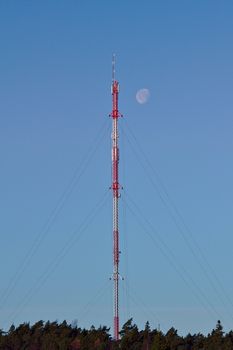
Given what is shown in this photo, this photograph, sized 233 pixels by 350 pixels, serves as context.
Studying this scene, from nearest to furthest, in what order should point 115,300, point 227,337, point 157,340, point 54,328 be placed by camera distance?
1. point 115,300
2. point 157,340
3. point 227,337
4. point 54,328

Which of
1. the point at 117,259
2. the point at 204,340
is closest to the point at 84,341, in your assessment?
the point at 204,340

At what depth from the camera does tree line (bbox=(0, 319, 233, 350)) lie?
79.8 metres

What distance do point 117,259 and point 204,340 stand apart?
2445 centimetres

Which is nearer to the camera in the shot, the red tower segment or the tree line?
the red tower segment

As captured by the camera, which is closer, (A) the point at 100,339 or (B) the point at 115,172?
(B) the point at 115,172

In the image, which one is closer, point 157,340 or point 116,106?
point 116,106

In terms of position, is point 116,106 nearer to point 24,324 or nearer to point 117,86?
point 117,86

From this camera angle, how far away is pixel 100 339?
3248 inches

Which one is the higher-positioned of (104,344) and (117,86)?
(117,86)

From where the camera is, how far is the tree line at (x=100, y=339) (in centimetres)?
7981

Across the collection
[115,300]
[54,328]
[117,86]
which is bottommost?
[115,300]

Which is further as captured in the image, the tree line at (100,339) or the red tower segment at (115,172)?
the tree line at (100,339)

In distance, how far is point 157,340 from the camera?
78000 mm

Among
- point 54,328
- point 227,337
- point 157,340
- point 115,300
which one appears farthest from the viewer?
point 54,328
